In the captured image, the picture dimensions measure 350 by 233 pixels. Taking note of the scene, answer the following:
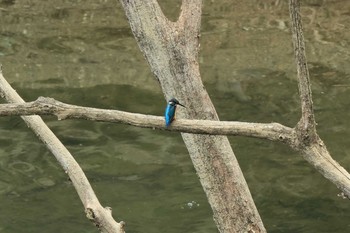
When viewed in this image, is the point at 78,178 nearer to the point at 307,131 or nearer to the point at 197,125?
the point at 197,125

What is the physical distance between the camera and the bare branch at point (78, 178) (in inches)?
109

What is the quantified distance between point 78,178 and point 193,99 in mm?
538

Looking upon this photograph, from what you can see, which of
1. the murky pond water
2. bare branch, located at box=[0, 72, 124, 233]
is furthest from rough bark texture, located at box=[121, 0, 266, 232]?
the murky pond water

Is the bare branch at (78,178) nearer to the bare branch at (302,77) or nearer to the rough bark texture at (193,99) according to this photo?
the rough bark texture at (193,99)

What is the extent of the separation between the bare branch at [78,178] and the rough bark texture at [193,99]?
40cm

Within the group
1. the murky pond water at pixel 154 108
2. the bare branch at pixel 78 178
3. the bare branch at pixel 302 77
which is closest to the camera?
the bare branch at pixel 302 77

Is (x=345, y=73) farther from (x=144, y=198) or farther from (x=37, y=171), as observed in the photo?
(x=37, y=171)

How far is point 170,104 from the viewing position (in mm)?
2105

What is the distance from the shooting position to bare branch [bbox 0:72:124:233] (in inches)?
109

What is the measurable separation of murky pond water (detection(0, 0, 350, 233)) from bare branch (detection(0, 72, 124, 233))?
2.25m

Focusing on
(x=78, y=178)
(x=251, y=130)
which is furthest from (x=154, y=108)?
(x=251, y=130)

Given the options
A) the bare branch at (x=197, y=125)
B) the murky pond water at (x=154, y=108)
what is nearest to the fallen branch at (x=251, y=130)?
the bare branch at (x=197, y=125)

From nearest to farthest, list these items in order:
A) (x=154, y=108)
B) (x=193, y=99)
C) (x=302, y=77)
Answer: (x=302, y=77)
(x=193, y=99)
(x=154, y=108)

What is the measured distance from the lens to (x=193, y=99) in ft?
9.39
